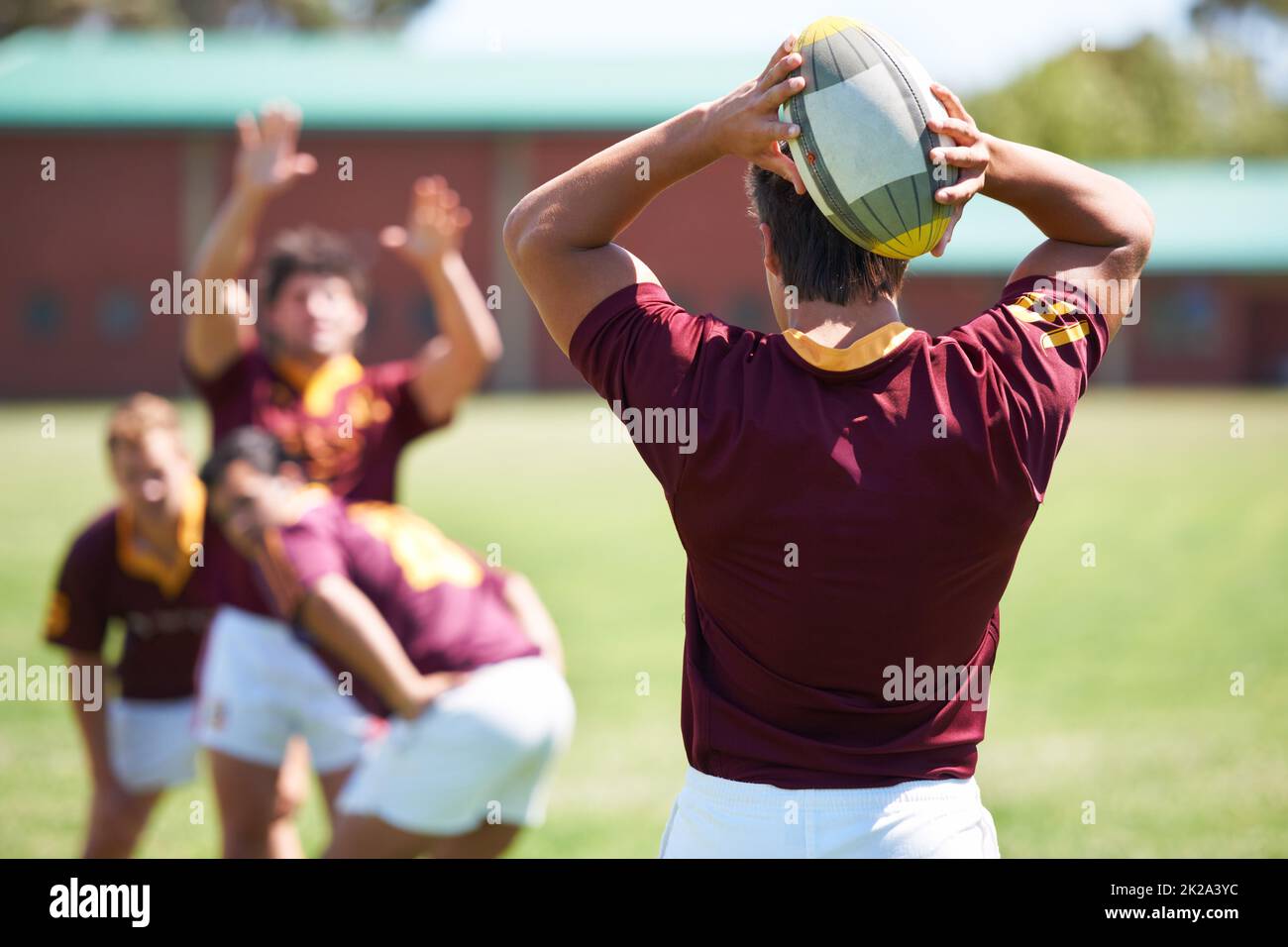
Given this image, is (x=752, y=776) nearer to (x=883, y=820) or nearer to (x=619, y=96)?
(x=883, y=820)

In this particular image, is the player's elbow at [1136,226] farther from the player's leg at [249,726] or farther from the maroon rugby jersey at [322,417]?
the player's leg at [249,726]

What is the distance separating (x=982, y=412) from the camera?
2.47m

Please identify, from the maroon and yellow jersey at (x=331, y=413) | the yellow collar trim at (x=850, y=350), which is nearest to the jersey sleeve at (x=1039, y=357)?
the yellow collar trim at (x=850, y=350)

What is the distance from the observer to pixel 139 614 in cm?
610

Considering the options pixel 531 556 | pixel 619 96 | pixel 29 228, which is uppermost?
pixel 619 96

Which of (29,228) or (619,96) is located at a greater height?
(619,96)

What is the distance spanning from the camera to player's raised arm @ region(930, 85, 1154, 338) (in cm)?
261

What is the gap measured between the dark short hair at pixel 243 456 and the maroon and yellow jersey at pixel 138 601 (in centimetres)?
97

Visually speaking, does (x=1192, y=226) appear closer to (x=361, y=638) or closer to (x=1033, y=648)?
(x=1033, y=648)

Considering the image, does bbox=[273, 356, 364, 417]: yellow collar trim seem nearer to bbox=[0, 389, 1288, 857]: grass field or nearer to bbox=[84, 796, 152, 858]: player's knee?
bbox=[84, 796, 152, 858]: player's knee

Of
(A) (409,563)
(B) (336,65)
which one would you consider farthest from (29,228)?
(A) (409,563)

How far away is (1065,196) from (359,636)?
2.60 m

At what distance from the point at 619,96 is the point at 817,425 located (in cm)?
4034

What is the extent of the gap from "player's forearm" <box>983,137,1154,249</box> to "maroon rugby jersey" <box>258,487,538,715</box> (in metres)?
2.60
